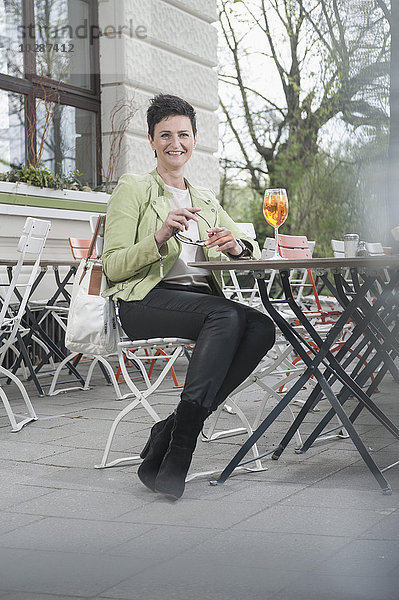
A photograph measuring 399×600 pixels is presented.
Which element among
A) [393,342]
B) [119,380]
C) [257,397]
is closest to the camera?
[393,342]

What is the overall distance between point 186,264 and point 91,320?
0.34 m

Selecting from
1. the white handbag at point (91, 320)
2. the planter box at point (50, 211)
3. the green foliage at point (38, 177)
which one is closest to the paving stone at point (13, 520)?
the white handbag at point (91, 320)

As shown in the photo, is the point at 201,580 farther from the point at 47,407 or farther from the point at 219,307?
the point at 47,407

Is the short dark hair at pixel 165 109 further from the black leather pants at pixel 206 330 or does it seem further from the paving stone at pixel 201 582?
the paving stone at pixel 201 582

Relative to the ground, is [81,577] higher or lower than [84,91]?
lower

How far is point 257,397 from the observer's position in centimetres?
410

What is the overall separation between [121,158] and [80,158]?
334 mm

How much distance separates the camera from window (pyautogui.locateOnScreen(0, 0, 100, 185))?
578cm

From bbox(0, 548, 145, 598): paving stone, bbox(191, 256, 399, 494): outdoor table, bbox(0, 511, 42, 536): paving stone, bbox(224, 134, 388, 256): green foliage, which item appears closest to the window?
bbox(191, 256, 399, 494): outdoor table

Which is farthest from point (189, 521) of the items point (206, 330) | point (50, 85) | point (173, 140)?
point (50, 85)

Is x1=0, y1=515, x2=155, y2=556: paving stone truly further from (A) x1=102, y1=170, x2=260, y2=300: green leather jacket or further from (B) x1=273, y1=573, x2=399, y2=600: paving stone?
(A) x1=102, y1=170, x2=260, y2=300: green leather jacket

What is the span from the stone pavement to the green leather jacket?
0.59 meters

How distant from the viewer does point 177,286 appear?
253 cm

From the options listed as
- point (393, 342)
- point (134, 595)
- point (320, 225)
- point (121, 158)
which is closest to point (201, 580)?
point (134, 595)
